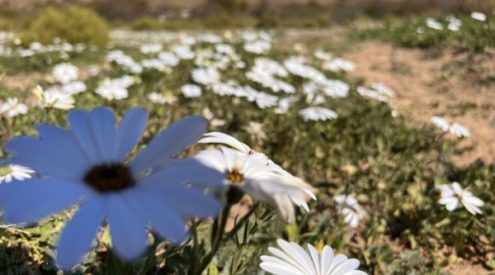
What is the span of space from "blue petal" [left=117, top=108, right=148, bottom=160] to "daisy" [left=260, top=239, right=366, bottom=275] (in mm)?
394

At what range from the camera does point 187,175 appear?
82cm

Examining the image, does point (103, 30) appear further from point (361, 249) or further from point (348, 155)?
point (361, 249)

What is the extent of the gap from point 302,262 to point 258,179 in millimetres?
310

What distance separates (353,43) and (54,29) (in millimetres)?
5964

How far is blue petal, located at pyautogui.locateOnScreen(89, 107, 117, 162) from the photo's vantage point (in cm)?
92

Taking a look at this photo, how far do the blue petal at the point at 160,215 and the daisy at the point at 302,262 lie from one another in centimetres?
38

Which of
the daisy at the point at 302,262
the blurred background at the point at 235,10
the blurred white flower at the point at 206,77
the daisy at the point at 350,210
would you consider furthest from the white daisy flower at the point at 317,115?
the blurred background at the point at 235,10

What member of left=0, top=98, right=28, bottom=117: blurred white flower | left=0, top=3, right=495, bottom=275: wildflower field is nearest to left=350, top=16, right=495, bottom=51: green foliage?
left=0, top=3, right=495, bottom=275: wildflower field

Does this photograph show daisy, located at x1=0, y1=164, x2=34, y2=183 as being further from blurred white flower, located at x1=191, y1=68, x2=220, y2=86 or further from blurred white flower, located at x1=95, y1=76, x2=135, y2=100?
blurred white flower, located at x1=191, y1=68, x2=220, y2=86

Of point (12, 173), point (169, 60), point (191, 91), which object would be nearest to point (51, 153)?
point (12, 173)

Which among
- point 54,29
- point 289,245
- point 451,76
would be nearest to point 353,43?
point 451,76

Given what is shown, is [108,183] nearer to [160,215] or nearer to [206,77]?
[160,215]

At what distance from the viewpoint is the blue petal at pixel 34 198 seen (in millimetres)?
775

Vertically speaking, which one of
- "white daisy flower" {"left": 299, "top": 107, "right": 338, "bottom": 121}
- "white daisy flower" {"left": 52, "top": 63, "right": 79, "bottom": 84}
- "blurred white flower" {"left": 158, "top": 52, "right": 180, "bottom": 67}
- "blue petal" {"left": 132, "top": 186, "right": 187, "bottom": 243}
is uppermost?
"blue petal" {"left": 132, "top": 186, "right": 187, "bottom": 243}
